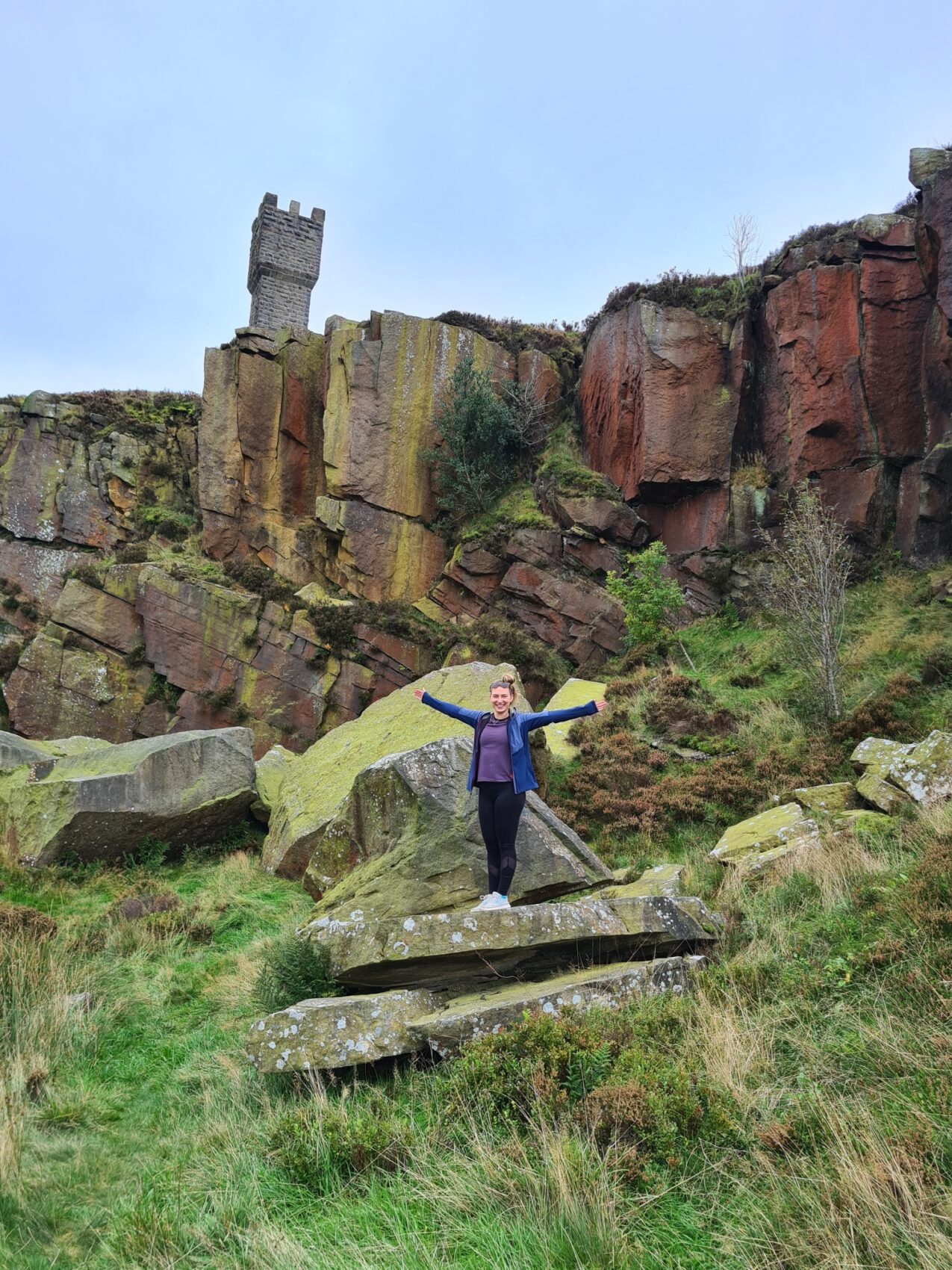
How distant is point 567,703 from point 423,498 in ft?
37.0

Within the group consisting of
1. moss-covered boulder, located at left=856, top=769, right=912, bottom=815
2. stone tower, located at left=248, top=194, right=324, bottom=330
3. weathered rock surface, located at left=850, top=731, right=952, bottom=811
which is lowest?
moss-covered boulder, located at left=856, top=769, right=912, bottom=815

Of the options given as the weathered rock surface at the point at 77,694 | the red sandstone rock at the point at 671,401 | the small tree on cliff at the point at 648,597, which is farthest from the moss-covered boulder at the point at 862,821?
the weathered rock surface at the point at 77,694

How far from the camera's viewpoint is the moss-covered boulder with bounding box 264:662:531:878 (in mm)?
11062

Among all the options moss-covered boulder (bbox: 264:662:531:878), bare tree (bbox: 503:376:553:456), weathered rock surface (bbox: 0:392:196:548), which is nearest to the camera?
moss-covered boulder (bbox: 264:662:531:878)

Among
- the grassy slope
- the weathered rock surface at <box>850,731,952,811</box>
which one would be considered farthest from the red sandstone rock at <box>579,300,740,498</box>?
the grassy slope

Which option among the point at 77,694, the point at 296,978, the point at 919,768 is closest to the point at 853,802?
the point at 919,768

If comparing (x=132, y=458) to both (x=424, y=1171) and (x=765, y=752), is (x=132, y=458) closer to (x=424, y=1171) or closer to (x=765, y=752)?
(x=765, y=752)

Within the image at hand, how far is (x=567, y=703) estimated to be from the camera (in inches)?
671

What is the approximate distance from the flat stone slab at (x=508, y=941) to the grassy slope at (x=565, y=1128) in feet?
1.78

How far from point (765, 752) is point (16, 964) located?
1103 cm

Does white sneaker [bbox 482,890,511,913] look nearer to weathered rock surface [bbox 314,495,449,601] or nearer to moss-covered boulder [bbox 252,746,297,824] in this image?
moss-covered boulder [bbox 252,746,297,824]

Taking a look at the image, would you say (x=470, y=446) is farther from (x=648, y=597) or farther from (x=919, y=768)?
(x=919, y=768)

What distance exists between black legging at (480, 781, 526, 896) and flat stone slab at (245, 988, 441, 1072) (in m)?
1.68

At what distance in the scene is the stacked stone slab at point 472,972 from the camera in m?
5.19
